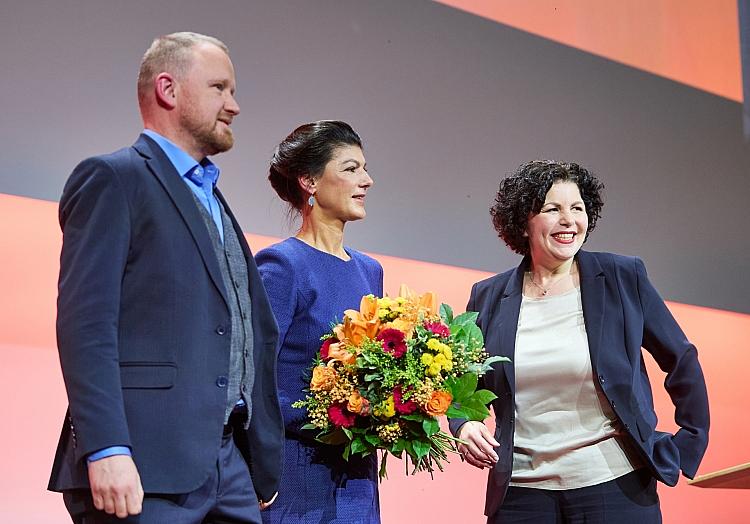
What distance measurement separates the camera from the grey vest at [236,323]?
189 centimetres

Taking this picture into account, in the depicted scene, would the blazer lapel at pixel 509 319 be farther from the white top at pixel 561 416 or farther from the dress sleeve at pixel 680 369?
the dress sleeve at pixel 680 369

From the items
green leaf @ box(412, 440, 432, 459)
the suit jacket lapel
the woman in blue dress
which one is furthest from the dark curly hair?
the suit jacket lapel

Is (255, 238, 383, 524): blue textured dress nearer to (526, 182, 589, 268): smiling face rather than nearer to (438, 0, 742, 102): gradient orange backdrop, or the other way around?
(526, 182, 589, 268): smiling face

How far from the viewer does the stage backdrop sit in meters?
2.99

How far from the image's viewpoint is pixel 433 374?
7.40ft

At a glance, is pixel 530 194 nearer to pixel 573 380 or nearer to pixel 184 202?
pixel 573 380

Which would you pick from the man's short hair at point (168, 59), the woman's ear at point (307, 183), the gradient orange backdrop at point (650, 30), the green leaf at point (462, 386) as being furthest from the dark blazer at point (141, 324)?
the gradient orange backdrop at point (650, 30)

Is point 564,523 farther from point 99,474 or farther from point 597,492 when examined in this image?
point 99,474

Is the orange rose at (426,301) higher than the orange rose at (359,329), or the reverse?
the orange rose at (426,301)

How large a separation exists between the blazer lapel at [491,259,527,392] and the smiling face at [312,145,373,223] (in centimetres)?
46

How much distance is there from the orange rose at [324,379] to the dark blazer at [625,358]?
43 centimetres

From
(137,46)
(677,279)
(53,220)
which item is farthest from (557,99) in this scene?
(53,220)

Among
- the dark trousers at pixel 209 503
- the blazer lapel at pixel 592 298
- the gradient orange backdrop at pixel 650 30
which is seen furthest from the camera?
the gradient orange backdrop at pixel 650 30

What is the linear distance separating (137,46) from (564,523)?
1.98m
